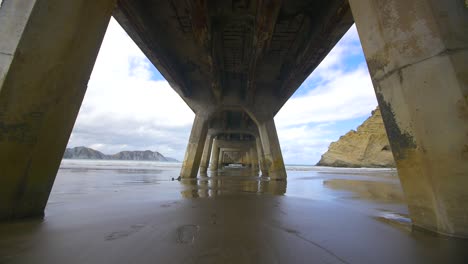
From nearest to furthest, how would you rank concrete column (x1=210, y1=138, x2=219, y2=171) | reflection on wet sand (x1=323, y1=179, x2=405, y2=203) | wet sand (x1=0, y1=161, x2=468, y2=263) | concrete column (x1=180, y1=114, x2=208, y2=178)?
wet sand (x1=0, y1=161, x2=468, y2=263) < reflection on wet sand (x1=323, y1=179, x2=405, y2=203) < concrete column (x1=180, y1=114, x2=208, y2=178) < concrete column (x1=210, y1=138, x2=219, y2=171)

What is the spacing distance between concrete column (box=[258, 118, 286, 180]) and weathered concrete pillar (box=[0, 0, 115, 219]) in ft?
29.3

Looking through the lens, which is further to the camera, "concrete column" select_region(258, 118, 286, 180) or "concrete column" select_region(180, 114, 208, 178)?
"concrete column" select_region(180, 114, 208, 178)

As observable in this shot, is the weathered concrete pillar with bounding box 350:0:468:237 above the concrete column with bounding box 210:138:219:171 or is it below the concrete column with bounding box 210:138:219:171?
below

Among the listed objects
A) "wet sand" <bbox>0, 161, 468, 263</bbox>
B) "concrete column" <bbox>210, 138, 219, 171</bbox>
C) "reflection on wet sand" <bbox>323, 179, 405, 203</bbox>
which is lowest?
"wet sand" <bbox>0, 161, 468, 263</bbox>

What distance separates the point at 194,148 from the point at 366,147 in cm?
4371

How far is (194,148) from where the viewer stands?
10.8 meters

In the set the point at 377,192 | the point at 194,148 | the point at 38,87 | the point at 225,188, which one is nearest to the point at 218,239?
the point at 38,87

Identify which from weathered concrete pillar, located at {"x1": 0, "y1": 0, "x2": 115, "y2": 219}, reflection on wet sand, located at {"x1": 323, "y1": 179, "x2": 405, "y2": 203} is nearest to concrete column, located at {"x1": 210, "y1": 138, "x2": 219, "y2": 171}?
reflection on wet sand, located at {"x1": 323, "y1": 179, "x2": 405, "y2": 203}

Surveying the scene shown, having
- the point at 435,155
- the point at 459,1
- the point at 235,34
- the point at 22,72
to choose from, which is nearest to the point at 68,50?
the point at 22,72

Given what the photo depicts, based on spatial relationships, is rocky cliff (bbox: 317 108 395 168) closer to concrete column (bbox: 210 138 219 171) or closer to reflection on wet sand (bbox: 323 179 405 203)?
concrete column (bbox: 210 138 219 171)

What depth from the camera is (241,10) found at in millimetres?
5855

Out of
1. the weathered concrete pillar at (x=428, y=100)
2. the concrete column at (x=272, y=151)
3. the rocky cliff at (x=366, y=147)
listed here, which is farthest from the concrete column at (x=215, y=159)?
the rocky cliff at (x=366, y=147)

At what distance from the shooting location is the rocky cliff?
41438mm

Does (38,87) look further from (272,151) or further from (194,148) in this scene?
(272,151)
